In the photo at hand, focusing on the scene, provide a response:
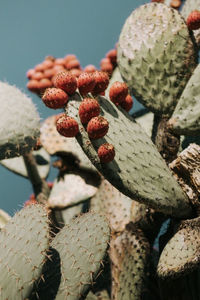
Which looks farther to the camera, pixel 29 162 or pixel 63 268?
pixel 29 162

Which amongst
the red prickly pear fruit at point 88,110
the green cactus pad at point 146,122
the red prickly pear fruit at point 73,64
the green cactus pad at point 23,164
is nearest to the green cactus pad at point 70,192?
the green cactus pad at point 23,164

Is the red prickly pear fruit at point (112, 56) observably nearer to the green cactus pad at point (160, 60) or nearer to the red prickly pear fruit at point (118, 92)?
the green cactus pad at point (160, 60)

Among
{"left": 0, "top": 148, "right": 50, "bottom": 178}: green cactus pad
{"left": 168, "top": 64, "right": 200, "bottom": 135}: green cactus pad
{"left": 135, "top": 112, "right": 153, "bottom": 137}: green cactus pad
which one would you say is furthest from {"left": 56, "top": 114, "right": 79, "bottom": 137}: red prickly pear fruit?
{"left": 0, "top": 148, "right": 50, "bottom": 178}: green cactus pad

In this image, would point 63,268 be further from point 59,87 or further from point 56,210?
point 56,210

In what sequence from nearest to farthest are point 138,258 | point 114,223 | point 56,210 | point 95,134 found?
point 95,134 → point 138,258 → point 114,223 → point 56,210

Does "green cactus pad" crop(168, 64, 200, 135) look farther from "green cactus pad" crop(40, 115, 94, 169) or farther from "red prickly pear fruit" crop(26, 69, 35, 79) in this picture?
"red prickly pear fruit" crop(26, 69, 35, 79)

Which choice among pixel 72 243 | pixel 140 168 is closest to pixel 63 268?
pixel 72 243
